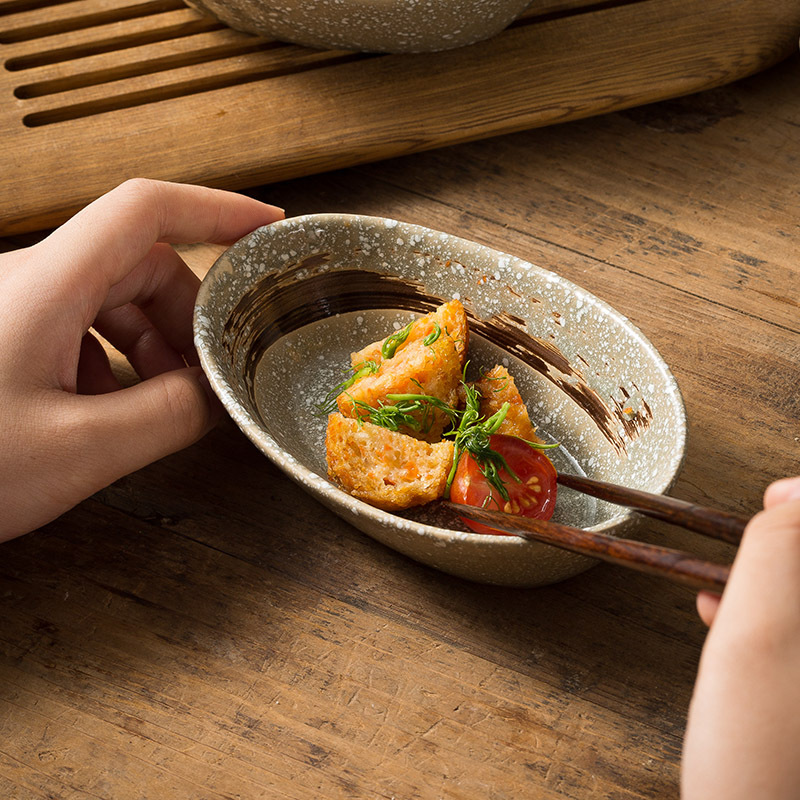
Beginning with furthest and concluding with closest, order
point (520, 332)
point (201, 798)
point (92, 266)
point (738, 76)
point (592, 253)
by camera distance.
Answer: point (738, 76) → point (592, 253) → point (520, 332) → point (92, 266) → point (201, 798)

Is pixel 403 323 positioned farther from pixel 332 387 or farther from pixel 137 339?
pixel 137 339

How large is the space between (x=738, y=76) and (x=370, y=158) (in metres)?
0.68

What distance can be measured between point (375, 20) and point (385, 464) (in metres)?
0.69

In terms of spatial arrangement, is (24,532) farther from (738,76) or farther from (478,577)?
(738,76)

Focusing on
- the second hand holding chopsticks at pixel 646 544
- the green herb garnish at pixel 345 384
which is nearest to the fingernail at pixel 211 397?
the green herb garnish at pixel 345 384

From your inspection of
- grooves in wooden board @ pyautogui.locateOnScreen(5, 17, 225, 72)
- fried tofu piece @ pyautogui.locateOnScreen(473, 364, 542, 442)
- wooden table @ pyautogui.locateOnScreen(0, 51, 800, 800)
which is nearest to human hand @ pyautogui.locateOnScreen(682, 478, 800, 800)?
wooden table @ pyautogui.locateOnScreen(0, 51, 800, 800)

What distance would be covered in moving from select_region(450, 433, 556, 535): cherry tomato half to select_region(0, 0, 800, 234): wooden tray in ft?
2.13

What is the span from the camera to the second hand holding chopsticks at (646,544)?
631 millimetres

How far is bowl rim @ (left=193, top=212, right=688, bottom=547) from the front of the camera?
782 mm

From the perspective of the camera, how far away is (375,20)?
1243mm

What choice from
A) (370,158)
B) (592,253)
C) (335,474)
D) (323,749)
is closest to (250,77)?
(370,158)

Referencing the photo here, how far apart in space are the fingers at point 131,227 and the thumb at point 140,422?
116 mm

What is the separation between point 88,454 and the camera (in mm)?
874

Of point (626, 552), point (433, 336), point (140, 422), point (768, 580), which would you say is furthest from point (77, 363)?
point (768, 580)
